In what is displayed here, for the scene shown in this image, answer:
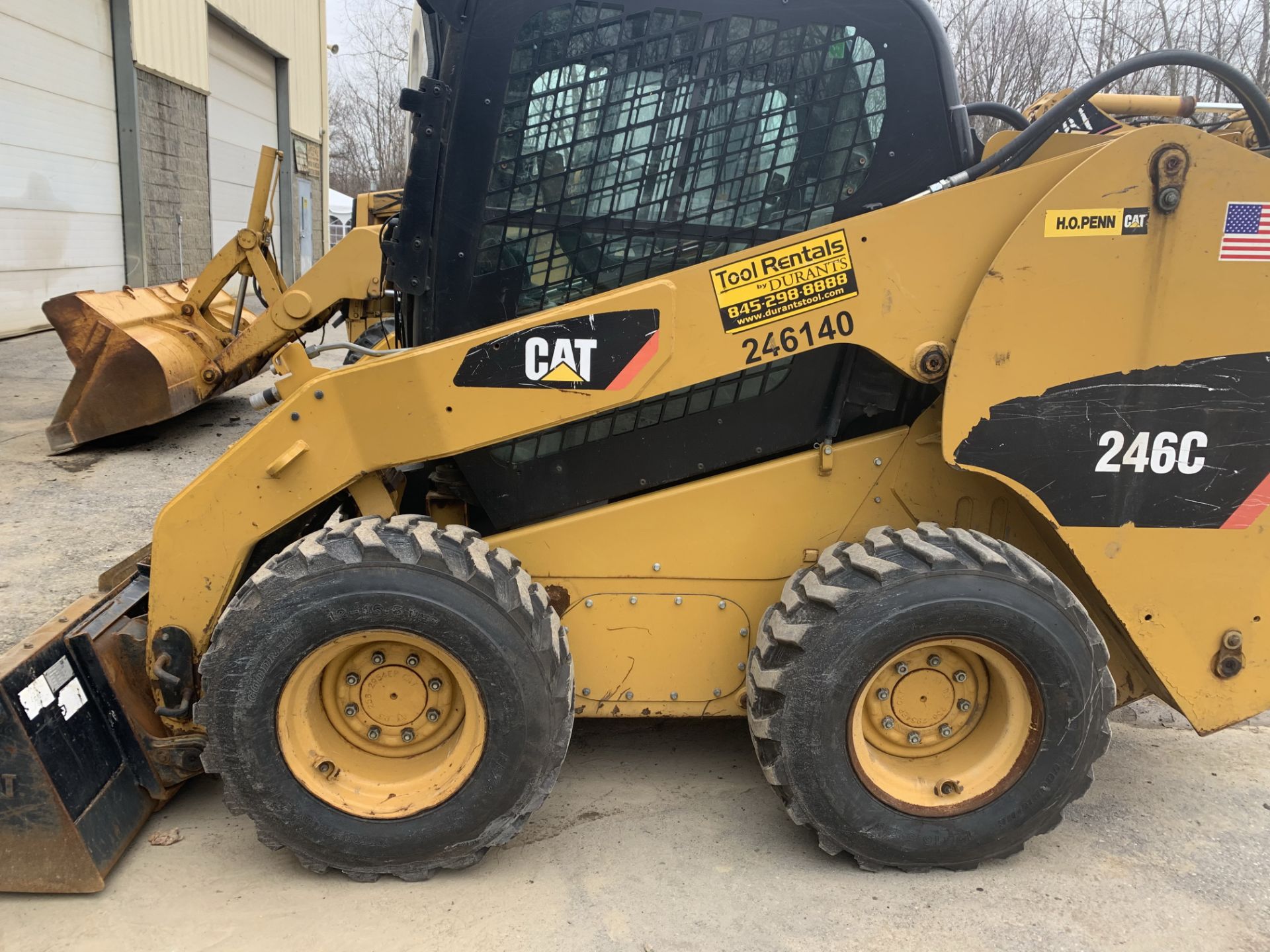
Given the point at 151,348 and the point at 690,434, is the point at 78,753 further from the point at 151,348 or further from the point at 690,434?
the point at 151,348

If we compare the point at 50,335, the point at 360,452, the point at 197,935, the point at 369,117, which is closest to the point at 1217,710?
the point at 360,452

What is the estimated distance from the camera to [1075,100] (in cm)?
285

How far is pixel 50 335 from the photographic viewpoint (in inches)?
431

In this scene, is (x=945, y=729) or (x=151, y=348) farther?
(x=151, y=348)

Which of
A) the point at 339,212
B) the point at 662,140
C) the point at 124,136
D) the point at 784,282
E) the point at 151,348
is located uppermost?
the point at 124,136

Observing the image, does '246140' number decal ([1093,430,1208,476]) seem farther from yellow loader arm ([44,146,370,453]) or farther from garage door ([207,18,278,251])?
garage door ([207,18,278,251])

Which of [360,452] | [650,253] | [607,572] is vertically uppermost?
[650,253]

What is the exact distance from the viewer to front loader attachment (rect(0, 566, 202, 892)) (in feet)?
8.57

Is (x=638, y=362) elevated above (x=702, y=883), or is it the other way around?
(x=638, y=362)

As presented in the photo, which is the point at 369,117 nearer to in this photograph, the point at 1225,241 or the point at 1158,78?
the point at 1158,78

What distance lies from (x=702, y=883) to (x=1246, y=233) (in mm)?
2333

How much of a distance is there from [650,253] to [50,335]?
1031 centimetres


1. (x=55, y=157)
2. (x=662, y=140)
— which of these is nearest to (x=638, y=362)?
(x=662, y=140)

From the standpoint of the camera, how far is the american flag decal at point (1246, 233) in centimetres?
271
